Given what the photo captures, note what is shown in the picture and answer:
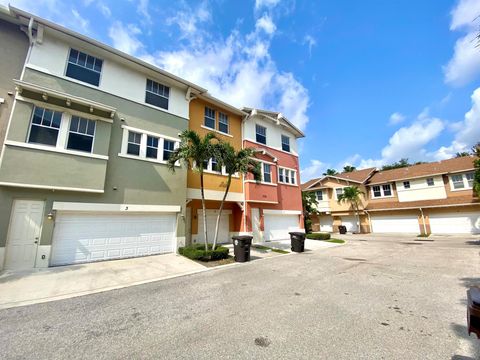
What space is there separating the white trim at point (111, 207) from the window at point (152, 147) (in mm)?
2951

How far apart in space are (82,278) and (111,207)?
3593 millimetres

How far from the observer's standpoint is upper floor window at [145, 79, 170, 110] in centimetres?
1324

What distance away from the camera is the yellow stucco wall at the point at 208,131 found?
14.4 metres

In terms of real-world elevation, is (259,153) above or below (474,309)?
above

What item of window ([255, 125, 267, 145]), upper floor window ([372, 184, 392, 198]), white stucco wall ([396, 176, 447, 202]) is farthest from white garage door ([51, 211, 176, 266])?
white stucco wall ([396, 176, 447, 202])

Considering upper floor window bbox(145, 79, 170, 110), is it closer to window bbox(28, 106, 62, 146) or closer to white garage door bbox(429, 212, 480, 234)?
window bbox(28, 106, 62, 146)

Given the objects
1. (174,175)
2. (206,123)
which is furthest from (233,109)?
(174,175)

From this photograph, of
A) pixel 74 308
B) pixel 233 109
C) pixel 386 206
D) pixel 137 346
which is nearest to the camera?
pixel 137 346

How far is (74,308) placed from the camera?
561cm

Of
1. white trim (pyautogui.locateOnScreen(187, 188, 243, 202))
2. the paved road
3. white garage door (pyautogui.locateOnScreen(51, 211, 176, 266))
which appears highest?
white trim (pyautogui.locateOnScreen(187, 188, 243, 202))

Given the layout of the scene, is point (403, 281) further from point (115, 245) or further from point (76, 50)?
point (76, 50)

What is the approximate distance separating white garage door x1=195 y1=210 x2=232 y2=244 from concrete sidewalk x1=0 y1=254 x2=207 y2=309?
446cm

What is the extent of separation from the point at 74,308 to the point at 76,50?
39.5 ft

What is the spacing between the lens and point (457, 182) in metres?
23.6
